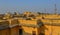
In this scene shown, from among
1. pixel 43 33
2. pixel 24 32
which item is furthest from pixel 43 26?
pixel 24 32

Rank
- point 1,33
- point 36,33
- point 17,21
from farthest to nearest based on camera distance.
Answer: point 17,21, point 36,33, point 1,33

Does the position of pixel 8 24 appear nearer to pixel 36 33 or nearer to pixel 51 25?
pixel 36 33

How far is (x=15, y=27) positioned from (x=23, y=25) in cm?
113

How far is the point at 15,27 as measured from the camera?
1677 cm

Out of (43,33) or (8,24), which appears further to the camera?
(43,33)

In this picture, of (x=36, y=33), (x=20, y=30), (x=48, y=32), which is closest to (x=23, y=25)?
(x=20, y=30)

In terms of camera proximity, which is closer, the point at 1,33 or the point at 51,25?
the point at 1,33

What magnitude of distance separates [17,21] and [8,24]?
2351 millimetres

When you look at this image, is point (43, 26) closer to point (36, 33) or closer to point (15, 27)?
point (36, 33)

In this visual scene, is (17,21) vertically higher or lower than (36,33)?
higher

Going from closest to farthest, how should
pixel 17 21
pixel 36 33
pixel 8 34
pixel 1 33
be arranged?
pixel 1 33
pixel 8 34
pixel 36 33
pixel 17 21

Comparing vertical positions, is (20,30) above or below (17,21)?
below

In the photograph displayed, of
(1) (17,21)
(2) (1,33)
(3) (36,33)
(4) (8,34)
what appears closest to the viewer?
(2) (1,33)

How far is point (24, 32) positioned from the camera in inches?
679
